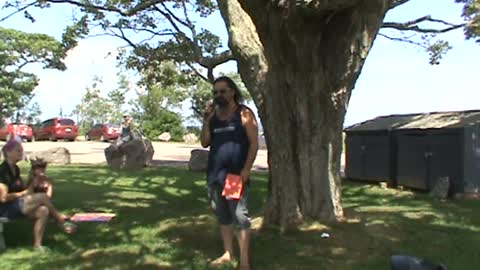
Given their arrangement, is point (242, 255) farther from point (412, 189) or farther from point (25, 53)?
point (25, 53)

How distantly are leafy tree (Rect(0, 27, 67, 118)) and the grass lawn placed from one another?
34689mm

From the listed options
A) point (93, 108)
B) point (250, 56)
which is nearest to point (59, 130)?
point (93, 108)

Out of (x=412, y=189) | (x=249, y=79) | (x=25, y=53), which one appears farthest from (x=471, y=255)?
(x=25, y=53)

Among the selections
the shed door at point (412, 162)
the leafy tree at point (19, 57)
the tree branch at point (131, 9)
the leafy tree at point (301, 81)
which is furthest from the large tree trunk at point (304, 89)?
the leafy tree at point (19, 57)

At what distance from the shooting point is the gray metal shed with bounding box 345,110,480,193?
453 inches

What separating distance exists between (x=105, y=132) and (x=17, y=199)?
41440 mm

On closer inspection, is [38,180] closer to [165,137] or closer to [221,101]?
[221,101]

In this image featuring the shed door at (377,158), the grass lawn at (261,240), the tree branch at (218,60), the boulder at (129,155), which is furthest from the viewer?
the boulder at (129,155)

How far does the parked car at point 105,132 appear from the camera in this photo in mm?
46812

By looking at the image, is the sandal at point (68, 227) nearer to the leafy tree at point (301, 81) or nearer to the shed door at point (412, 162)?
the leafy tree at point (301, 81)

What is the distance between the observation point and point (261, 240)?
6.98 meters

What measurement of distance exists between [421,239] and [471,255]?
0.70 meters

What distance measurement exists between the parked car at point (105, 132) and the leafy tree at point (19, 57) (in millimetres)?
6399

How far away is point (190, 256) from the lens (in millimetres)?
6465
